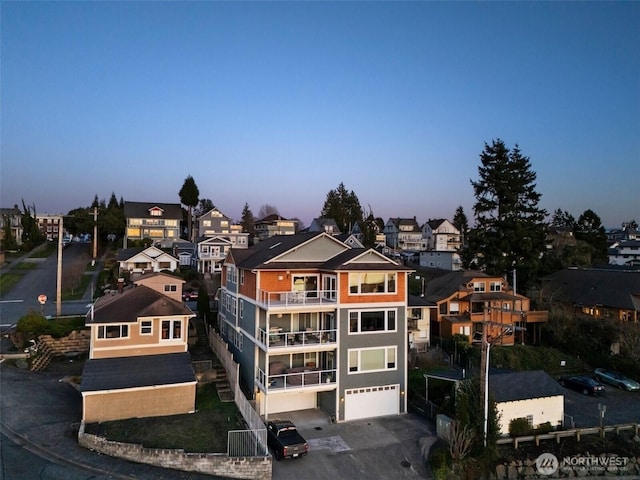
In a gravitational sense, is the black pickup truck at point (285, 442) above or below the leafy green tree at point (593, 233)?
below

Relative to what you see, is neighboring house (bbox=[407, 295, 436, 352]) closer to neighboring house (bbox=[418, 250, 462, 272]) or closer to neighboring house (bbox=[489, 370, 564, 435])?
neighboring house (bbox=[489, 370, 564, 435])

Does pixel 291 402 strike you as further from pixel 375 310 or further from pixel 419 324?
pixel 419 324

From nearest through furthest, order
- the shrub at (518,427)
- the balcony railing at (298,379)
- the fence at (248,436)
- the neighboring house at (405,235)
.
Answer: the fence at (248,436) < the shrub at (518,427) < the balcony railing at (298,379) < the neighboring house at (405,235)

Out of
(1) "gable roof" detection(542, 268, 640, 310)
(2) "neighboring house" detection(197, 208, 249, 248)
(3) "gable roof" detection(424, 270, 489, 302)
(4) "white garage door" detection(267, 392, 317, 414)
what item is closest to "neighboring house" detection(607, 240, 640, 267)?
(1) "gable roof" detection(542, 268, 640, 310)

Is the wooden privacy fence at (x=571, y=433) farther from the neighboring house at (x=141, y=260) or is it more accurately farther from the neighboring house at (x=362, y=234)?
the neighboring house at (x=362, y=234)

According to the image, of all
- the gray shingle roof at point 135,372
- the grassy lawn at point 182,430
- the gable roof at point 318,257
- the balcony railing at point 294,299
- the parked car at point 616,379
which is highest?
the gable roof at point 318,257

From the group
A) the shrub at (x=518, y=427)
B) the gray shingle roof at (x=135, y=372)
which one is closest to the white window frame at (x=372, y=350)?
the shrub at (x=518, y=427)
